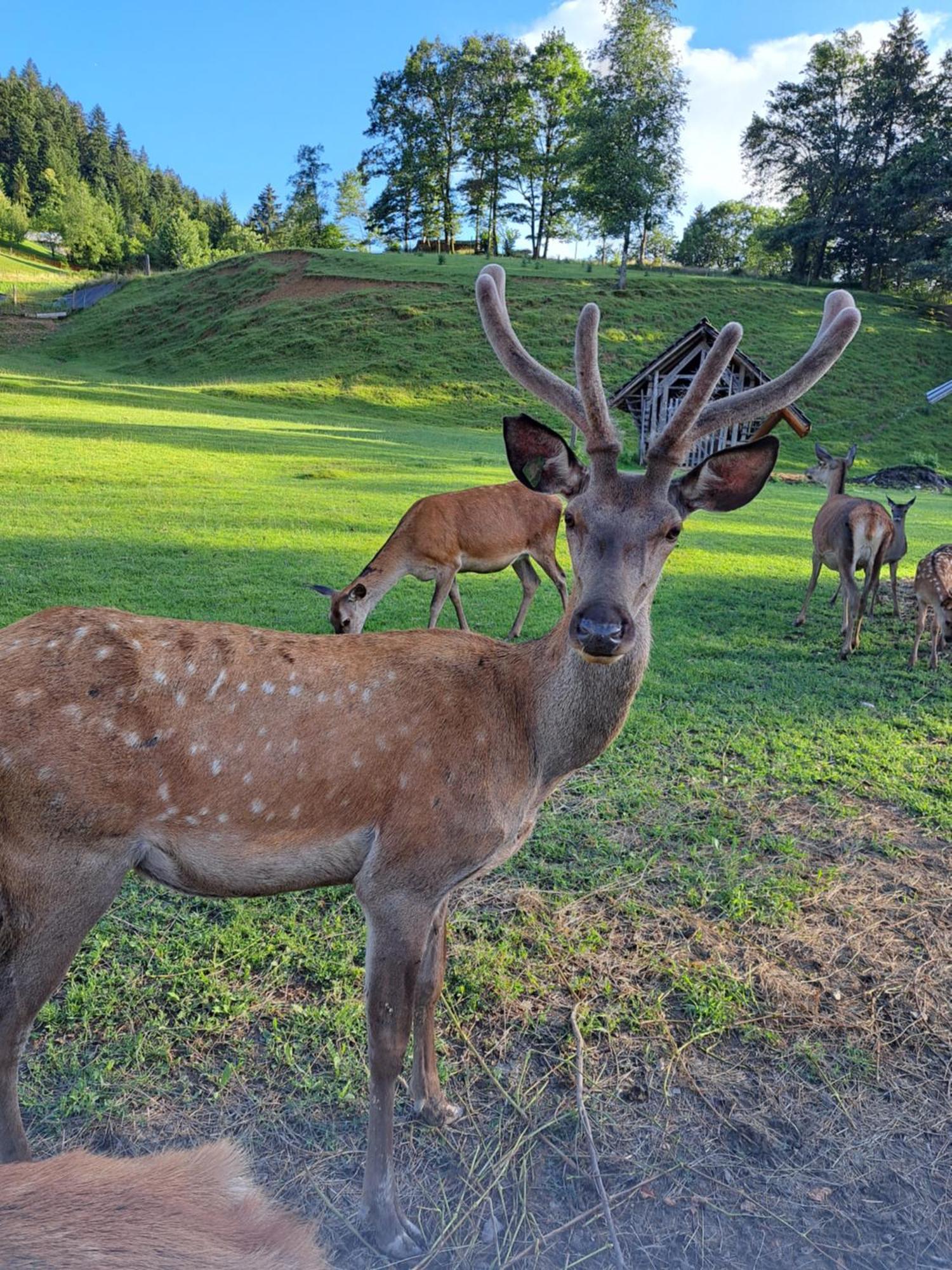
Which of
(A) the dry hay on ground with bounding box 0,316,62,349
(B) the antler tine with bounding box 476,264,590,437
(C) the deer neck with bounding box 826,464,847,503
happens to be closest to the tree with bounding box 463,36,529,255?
(A) the dry hay on ground with bounding box 0,316,62,349

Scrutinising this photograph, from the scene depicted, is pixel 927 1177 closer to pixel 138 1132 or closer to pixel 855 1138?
pixel 855 1138

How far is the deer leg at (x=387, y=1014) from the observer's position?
2363 mm

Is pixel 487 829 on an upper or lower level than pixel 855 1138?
upper

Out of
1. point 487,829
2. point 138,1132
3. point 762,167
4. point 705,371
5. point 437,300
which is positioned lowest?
point 138,1132

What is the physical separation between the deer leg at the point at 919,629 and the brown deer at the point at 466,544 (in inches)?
132

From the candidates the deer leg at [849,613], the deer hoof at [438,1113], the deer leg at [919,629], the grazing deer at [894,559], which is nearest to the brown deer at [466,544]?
the deer leg at [849,613]

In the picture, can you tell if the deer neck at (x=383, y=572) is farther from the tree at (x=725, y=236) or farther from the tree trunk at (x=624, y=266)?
the tree at (x=725, y=236)

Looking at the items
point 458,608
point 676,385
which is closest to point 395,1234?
point 458,608

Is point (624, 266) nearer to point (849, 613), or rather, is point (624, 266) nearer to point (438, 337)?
point (438, 337)

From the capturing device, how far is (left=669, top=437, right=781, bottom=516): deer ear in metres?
2.82

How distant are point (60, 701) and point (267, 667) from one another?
60 cm

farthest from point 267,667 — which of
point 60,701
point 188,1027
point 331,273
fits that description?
point 331,273

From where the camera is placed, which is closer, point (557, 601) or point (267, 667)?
point (267, 667)

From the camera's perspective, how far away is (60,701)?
2.24m
